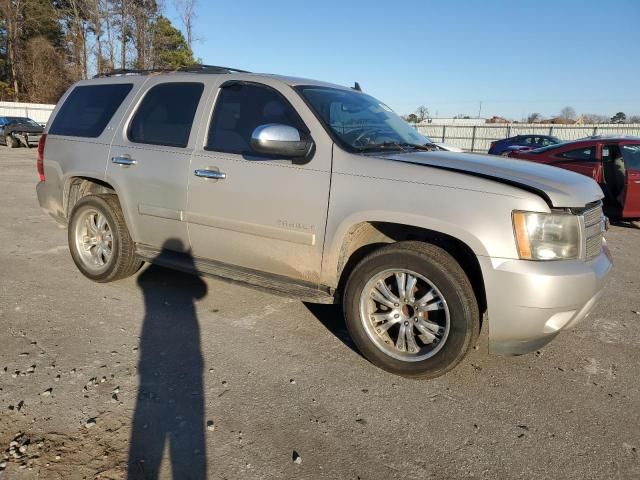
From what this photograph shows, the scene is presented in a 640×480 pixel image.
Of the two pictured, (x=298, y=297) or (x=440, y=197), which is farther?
(x=298, y=297)

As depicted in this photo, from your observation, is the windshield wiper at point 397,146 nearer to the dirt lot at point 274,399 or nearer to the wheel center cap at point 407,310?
the wheel center cap at point 407,310

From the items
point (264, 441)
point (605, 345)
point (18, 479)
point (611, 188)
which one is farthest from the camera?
point (611, 188)

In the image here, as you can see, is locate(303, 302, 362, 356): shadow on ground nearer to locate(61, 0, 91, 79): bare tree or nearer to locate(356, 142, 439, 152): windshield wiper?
locate(356, 142, 439, 152): windshield wiper

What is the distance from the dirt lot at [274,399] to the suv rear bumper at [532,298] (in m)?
0.41

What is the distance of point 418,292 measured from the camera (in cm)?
325

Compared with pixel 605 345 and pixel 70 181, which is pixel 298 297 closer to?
pixel 605 345

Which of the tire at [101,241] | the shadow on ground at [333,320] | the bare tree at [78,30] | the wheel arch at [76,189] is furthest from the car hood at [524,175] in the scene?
the bare tree at [78,30]

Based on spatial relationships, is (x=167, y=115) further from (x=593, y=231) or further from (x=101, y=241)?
(x=593, y=231)

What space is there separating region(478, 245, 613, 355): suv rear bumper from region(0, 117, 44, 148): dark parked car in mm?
25952

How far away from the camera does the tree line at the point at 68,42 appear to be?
43.5 metres

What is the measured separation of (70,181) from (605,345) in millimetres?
5032

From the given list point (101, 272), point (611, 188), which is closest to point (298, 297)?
point (101, 272)

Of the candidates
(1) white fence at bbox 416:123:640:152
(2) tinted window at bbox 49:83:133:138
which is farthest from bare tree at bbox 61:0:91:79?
(2) tinted window at bbox 49:83:133:138

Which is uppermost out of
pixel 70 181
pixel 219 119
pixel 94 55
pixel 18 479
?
pixel 94 55
